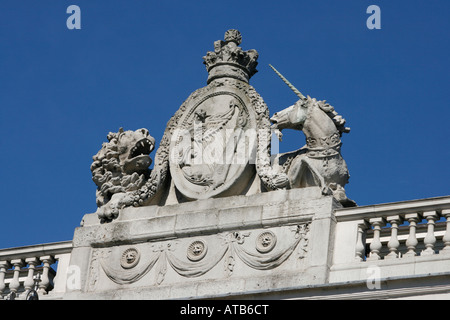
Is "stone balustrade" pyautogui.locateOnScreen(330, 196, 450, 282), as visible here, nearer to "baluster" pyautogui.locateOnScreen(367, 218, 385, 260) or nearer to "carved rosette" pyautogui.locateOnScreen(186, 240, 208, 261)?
"baluster" pyautogui.locateOnScreen(367, 218, 385, 260)

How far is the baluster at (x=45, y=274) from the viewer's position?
95.4ft

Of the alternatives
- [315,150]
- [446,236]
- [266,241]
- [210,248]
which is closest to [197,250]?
[210,248]

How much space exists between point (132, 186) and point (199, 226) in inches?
80.1

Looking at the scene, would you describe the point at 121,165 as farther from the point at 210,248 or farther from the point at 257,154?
the point at 210,248

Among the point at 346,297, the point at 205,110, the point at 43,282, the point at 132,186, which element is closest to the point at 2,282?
the point at 43,282

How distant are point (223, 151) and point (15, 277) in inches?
167

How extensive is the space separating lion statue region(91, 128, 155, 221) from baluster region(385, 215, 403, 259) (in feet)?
16.7

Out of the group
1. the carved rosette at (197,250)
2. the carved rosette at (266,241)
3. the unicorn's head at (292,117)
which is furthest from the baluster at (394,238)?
the carved rosette at (197,250)

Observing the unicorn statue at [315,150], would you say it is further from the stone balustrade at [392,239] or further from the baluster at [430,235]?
the baluster at [430,235]

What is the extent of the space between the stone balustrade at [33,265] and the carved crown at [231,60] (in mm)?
4023

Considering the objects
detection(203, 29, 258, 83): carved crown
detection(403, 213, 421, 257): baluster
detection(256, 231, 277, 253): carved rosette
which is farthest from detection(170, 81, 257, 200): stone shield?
detection(403, 213, 421, 257): baluster

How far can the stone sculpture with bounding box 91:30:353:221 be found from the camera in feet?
92.7

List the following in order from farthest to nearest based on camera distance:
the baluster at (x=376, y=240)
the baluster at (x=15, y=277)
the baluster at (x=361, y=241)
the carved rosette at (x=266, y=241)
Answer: the baluster at (x=15, y=277) → the carved rosette at (x=266, y=241) → the baluster at (x=361, y=241) → the baluster at (x=376, y=240)
